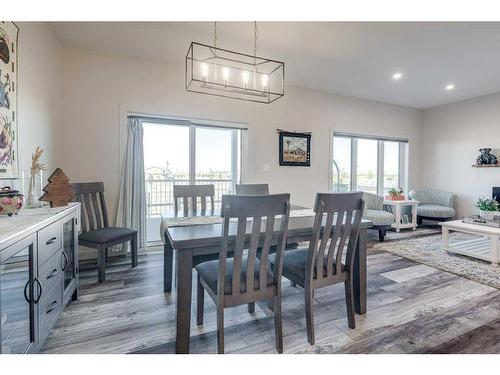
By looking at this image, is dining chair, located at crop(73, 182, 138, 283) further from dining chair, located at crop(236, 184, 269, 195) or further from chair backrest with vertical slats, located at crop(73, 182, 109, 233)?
dining chair, located at crop(236, 184, 269, 195)

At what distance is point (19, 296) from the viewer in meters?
1.27

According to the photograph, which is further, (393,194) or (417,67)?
(393,194)

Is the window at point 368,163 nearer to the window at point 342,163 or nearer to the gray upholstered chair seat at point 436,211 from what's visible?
the window at point 342,163

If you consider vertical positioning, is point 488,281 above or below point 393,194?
below

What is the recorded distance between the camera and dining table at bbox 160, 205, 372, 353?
153 centimetres

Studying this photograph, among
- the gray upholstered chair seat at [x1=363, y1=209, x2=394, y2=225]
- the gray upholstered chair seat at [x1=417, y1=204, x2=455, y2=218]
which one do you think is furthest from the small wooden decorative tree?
the gray upholstered chair seat at [x1=417, y1=204, x2=455, y2=218]

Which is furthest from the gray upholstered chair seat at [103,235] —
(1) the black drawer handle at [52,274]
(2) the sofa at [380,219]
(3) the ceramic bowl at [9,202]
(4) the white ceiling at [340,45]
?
(2) the sofa at [380,219]

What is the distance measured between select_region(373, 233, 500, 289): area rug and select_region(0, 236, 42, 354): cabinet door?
12.5 ft

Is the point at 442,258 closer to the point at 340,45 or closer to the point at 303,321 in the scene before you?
the point at 303,321

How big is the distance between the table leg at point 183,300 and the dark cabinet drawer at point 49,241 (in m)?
0.77
